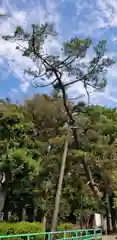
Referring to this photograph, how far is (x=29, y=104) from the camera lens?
1153 inches

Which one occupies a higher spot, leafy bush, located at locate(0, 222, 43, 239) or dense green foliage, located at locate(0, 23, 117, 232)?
dense green foliage, located at locate(0, 23, 117, 232)

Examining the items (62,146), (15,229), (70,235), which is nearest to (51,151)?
(62,146)

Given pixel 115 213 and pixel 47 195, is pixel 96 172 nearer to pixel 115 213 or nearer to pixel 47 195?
pixel 47 195

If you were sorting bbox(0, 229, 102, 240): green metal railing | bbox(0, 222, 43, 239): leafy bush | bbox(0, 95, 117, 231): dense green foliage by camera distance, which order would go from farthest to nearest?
bbox(0, 95, 117, 231): dense green foliage → bbox(0, 222, 43, 239): leafy bush → bbox(0, 229, 102, 240): green metal railing

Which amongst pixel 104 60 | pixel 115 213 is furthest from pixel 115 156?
pixel 115 213

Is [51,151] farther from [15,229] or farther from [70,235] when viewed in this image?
[70,235]

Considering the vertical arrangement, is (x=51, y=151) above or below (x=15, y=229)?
above

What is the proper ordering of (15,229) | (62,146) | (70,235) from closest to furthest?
1. (70,235)
2. (15,229)
3. (62,146)

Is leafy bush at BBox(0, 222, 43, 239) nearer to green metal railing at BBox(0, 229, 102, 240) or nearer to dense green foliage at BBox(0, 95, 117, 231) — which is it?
green metal railing at BBox(0, 229, 102, 240)

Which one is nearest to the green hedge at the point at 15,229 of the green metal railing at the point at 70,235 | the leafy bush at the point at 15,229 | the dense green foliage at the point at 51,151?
the leafy bush at the point at 15,229

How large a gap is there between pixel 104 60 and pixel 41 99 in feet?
28.9

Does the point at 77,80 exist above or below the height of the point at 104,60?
below

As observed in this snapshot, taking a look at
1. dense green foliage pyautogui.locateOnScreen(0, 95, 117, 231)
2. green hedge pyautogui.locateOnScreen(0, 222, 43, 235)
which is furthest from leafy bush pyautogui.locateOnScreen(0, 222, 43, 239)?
dense green foliage pyautogui.locateOnScreen(0, 95, 117, 231)

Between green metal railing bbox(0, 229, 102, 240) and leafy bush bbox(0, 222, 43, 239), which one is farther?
leafy bush bbox(0, 222, 43, 239)
